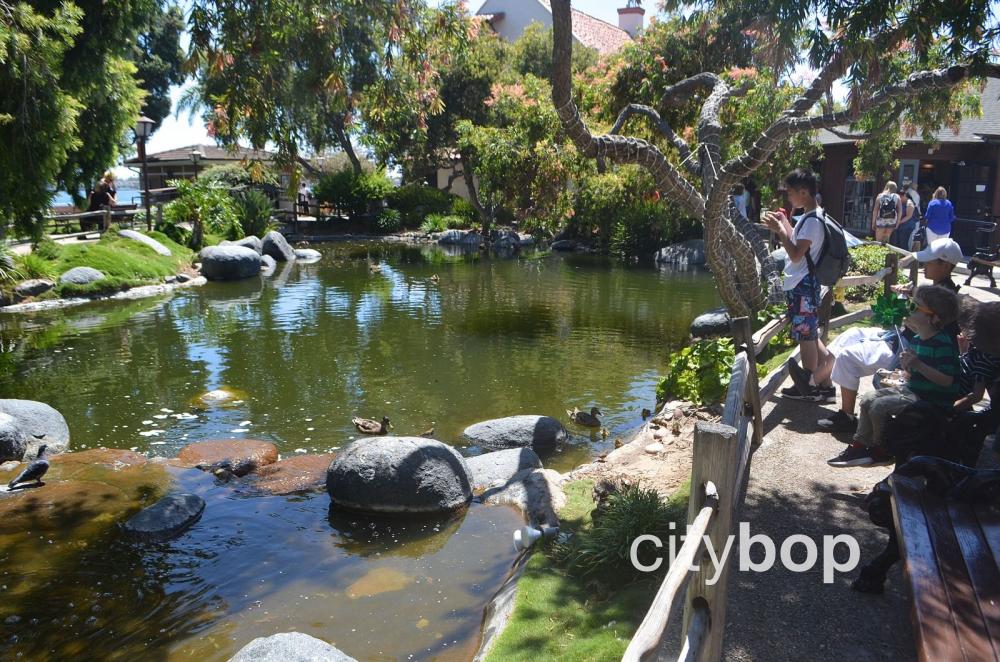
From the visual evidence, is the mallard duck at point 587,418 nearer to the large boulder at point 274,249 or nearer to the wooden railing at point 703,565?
the wooden railing at point 703,565

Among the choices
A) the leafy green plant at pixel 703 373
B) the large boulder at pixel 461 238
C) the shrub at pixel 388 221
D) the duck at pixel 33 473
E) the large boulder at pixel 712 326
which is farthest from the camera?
the shrub at pixel 388 221

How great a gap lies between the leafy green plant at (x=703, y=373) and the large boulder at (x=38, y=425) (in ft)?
23.8

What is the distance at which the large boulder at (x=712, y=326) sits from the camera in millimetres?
12613

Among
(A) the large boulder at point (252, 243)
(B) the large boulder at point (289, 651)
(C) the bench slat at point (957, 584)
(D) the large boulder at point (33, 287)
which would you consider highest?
(A) the large boulder at point (252, 243)

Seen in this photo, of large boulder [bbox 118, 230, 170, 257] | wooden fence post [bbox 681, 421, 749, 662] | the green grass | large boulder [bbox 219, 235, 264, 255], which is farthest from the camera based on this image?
large boulder [bbox 219, 235, 264, 255]

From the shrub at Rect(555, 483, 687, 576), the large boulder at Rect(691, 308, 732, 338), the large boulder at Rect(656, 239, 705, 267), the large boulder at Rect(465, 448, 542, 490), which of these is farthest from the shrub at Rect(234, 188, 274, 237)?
the shrub at Rect(555, 483, 687, 576)

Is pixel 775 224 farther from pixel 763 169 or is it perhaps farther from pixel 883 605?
pixel 763 169

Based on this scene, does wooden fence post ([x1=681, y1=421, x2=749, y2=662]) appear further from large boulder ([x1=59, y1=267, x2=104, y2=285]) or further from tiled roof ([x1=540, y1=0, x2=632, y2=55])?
tiled roof ([x1=540, y1=0, x2=632, y2=55])

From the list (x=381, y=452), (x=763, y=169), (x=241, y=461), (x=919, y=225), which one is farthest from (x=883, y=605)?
(x=919, y=225)

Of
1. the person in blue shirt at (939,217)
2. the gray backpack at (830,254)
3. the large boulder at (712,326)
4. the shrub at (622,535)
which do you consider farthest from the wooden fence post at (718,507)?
the person in blue shirt at (939,217)

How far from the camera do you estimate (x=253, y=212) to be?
28.2 metres

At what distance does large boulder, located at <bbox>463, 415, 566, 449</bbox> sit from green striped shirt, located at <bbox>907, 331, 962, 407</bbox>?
15.8 ft

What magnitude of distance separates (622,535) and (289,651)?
2.19 metres

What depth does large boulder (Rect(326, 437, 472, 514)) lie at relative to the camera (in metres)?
7.21
